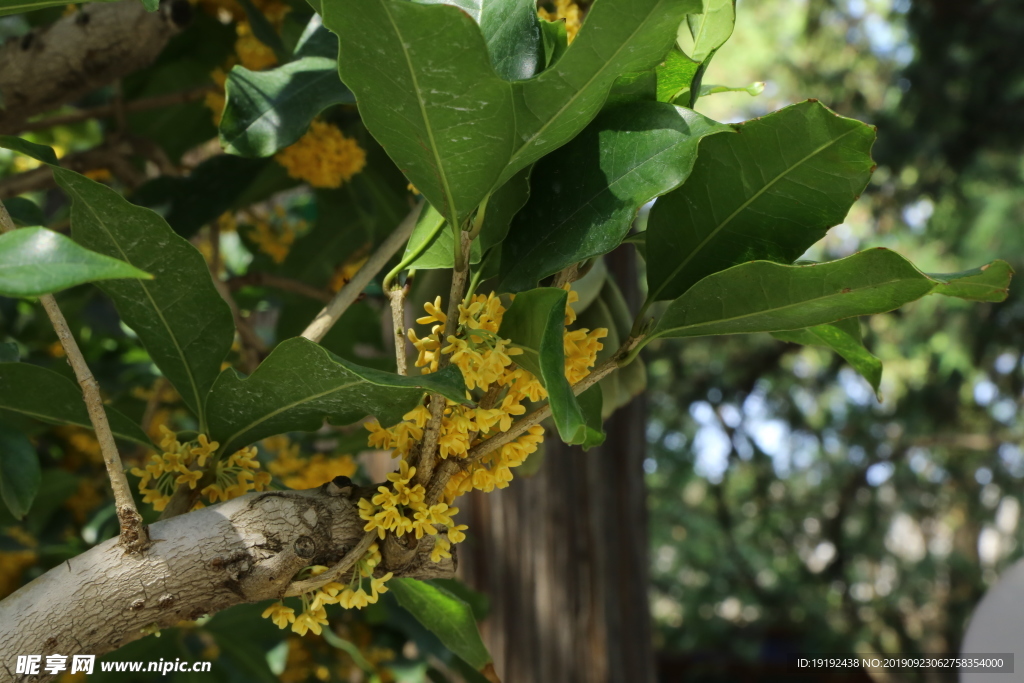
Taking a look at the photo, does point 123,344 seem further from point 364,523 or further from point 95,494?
point 364,523

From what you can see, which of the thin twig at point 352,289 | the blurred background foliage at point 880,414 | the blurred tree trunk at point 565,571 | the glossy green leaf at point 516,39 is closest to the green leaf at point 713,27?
the glossy green leaf at point 516,39

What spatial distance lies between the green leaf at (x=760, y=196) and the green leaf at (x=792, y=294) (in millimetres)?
54

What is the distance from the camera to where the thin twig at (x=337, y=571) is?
0.50 metres

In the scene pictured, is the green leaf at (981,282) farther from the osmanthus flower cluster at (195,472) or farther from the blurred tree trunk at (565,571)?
the blurred tree trunk at (565,571)

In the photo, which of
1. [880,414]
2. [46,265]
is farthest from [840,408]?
[46,265]

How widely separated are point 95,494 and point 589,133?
3.84 ft

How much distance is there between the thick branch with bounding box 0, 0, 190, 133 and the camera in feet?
2.93

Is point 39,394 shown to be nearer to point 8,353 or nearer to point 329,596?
point 8,353

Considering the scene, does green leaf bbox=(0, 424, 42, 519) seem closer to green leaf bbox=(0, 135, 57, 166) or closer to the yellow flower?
green leaf bbox=(0, 135, 57, 166)

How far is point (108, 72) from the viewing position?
3.03 ft

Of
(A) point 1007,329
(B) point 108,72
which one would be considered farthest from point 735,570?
(B) point 108,72

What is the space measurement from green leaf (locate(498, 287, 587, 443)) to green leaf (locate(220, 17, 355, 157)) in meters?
0.31

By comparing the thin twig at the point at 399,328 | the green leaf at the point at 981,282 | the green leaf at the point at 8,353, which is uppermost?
the green leaf at the point at 8,353

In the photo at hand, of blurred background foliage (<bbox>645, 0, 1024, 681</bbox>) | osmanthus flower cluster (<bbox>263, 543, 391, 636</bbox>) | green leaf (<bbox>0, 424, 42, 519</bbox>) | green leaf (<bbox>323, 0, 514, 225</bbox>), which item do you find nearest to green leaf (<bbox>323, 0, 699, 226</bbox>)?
green leaf (<bbox>323, 0, 514, 225</bbox>)
